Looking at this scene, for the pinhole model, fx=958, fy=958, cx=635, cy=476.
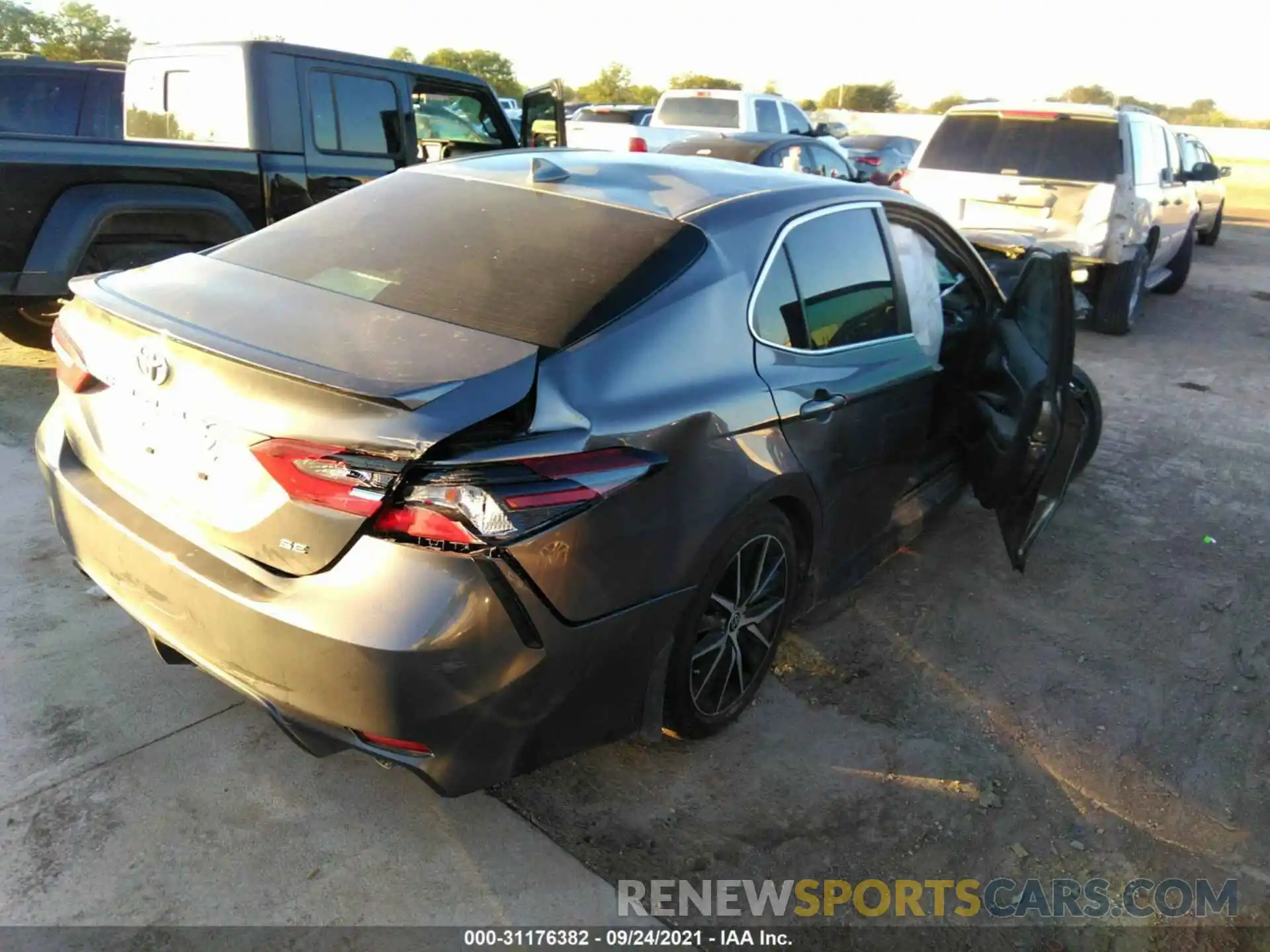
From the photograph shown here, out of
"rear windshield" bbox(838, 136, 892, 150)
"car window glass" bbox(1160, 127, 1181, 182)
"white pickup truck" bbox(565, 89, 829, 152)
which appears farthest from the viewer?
"rear windshield" bbox(838, 136, 892, 150)

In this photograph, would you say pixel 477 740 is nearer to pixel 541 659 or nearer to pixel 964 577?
pixel 541 659

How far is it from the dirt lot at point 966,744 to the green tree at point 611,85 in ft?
169

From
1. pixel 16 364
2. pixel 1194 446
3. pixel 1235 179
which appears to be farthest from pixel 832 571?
pixel 1235 179

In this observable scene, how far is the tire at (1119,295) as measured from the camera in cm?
888

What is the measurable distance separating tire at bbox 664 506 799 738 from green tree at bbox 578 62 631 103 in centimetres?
5294

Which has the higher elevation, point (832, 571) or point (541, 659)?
point (541, 659)

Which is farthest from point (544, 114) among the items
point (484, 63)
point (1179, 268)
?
point (484, 63)

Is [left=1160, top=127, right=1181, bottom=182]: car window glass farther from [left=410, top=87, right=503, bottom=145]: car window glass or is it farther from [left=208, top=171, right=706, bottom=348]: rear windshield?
[left=208, top=171, right=706, bottom=348]: rear windshield

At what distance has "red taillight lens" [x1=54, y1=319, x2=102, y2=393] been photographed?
104 inches

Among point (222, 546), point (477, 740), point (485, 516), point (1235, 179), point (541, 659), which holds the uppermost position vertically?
point (485, 516)

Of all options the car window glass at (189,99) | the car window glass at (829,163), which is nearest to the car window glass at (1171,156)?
the car window glass at (829,163)

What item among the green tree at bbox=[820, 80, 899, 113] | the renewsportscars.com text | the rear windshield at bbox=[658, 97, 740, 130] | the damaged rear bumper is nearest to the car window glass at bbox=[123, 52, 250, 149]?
the damaged rear bumper

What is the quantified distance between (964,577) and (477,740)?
9.31 feet

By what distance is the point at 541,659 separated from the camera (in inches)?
87.4
